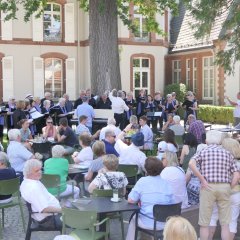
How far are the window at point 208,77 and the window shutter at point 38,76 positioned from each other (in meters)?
9.08

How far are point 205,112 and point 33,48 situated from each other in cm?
993

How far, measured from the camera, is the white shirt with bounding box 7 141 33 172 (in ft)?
30.2

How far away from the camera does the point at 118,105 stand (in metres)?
17.0

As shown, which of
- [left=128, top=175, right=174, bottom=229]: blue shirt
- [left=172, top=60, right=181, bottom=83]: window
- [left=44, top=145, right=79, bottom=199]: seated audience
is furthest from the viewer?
[left=172, top=60, right=181, bottom=83]: window

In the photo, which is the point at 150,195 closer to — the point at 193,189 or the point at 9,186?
the point at 193,189

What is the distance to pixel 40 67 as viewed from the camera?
28.5 m

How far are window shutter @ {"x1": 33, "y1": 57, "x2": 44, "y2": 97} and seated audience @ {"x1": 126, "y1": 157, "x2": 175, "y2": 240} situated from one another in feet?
74.7

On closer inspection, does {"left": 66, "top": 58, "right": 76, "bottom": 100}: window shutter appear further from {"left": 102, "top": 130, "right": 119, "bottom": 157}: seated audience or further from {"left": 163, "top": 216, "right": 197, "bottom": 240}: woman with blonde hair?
→ {"left": 163, "top": 216, "right": 197, "bottom": 240}: woman with blonde hair

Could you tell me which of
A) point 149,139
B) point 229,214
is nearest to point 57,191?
point 229,214

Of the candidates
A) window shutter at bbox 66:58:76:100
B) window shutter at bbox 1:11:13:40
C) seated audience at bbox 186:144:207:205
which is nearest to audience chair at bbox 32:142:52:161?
seated audience at bbox 186:144:207:205

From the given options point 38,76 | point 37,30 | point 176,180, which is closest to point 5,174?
point 176,180

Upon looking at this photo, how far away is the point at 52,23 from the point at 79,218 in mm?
24554

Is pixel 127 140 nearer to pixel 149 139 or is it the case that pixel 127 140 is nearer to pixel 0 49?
pixel 149 139

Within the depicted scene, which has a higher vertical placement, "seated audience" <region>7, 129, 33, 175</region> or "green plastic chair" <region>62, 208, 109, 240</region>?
"seated audience" <region>7, 129, 33, 175</region>
